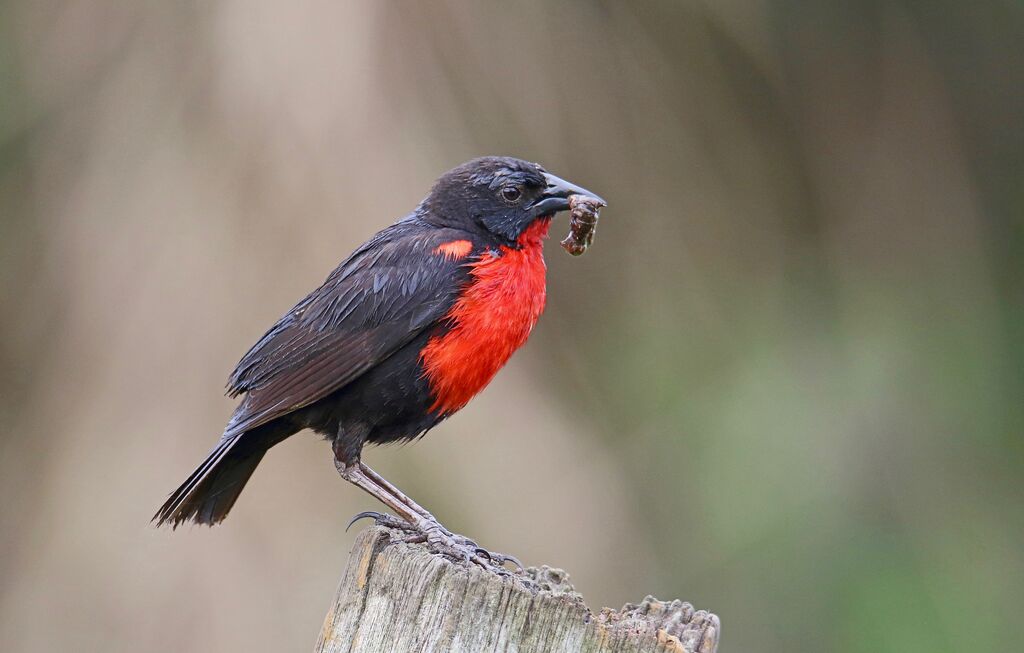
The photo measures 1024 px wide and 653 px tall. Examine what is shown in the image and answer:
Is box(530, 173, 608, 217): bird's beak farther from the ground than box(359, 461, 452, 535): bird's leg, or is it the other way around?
box(530, 173, 608, 217): bird's beak

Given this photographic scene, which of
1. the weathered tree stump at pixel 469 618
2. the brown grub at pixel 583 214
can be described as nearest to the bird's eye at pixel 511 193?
the brown grub at pixel 583 214

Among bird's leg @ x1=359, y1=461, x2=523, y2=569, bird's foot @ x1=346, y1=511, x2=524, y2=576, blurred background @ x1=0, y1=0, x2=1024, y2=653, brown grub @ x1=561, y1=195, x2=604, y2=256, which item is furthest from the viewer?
blurred background @ x1=0, y1=0, x2=1024, y2=653

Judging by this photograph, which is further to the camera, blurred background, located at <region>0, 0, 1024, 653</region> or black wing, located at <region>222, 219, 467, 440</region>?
blurred background, located at <region>0, 0, 1024, 653</region>

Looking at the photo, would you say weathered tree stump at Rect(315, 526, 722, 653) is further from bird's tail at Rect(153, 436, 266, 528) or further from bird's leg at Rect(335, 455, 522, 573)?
bird's tail at Rect(153, 436, 266, 528)

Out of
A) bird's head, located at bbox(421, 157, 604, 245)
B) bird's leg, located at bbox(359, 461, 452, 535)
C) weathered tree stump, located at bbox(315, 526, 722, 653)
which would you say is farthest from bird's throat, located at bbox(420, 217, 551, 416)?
weathered tree stump, located at bbox(315, 526, 722, 653)

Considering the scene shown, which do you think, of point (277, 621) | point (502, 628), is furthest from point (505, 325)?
point (277, 621)

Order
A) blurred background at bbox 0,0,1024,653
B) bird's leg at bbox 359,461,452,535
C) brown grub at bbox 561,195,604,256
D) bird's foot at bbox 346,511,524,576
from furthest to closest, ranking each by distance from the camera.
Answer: blurred background at bbox 0,0,1024,653 → brown grub at bbox 561,195,604,256 → bird's leg at bbox 359,461,452,535 → bird's foot at bbox 346,511,524,576

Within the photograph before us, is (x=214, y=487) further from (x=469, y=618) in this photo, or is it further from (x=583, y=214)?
(x=469, y=618)
